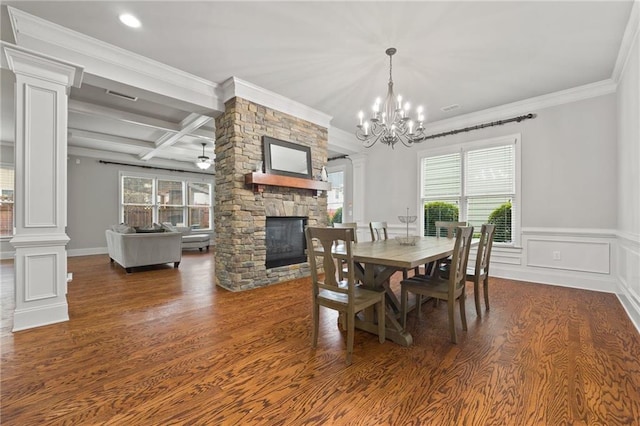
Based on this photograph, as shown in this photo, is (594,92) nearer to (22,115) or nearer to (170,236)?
(22,115)

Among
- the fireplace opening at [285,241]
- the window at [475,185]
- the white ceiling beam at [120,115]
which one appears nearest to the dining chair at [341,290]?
the fireplace opening at [285,241]

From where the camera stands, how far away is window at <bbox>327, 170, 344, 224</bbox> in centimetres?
714

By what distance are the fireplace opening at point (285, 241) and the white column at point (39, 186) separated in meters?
2.34

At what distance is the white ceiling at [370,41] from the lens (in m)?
2.38

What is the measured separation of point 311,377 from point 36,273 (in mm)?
2746

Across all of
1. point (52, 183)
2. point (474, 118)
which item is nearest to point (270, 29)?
point (52, 183)

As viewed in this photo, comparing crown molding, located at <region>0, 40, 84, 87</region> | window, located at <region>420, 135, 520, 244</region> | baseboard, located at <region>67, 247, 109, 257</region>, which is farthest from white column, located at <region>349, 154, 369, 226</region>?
baseboard, located at <region>67, 247, 109, 257</region>

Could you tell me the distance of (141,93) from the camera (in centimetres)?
331

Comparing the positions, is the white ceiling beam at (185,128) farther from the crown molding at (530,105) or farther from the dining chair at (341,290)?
the crown molding at (530,105)

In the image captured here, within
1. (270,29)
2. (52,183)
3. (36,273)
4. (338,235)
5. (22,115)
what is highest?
(270,29)

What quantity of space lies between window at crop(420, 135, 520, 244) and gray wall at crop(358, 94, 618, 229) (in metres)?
0.18

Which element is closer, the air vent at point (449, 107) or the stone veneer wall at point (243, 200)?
the stone veneer wall at point (243, 200)

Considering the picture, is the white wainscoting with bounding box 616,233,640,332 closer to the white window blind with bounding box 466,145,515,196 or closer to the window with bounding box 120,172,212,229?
the white window blind with bounding box 466,145,515,196

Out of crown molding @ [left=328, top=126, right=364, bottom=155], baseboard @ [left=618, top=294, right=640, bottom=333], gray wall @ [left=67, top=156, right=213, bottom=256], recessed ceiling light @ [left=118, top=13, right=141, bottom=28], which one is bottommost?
baseboard @ [left=618, top=294, right=640, bottom=333]
